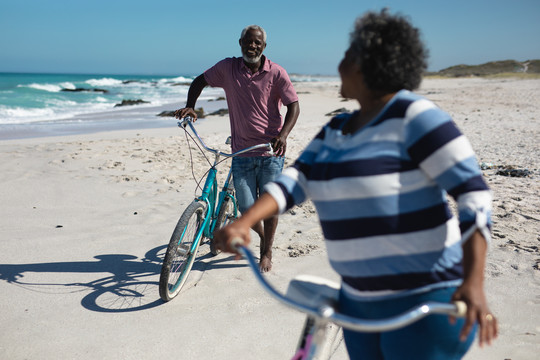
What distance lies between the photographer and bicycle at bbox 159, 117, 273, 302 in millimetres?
3365

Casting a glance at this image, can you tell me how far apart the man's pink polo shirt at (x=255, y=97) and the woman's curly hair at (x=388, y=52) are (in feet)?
8.03

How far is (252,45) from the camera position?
374 cm

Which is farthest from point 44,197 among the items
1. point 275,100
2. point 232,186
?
point 275,100

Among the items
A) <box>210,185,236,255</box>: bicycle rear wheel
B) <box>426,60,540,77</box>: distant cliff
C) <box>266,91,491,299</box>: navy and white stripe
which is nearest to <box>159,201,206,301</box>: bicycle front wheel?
<box>210,185,236,255</box>: bicycle rear wheel

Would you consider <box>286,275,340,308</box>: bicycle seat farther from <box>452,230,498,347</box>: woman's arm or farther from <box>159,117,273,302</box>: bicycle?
<box>159,117,273,302</box>: bicycle

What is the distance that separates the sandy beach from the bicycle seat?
1.54 metres

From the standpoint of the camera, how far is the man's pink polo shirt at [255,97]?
3.82 metres

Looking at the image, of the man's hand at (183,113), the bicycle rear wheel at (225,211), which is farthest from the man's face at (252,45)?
the bicycle rear wheel at (225,211)

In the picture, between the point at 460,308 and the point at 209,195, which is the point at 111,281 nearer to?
the point at 209,195

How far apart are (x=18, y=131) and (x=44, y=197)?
8.82 metres

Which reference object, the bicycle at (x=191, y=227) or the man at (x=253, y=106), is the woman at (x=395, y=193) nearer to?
the bicycle at (x=191, y=227)

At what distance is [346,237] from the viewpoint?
1398 millimetres

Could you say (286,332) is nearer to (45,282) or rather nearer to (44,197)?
(45,282)

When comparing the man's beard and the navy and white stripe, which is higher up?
the man's beard
